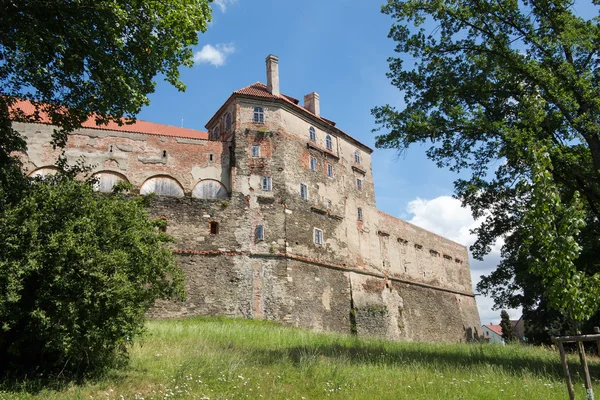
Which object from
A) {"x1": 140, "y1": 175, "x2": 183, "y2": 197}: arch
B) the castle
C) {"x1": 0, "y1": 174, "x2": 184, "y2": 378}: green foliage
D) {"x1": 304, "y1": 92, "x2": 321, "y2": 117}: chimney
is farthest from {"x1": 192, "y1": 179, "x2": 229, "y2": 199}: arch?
{"x1": 0, "y1": 174, "x2": 184, "y2": 378}: green foliage

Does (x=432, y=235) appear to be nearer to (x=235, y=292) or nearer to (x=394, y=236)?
(x=394, y=236)

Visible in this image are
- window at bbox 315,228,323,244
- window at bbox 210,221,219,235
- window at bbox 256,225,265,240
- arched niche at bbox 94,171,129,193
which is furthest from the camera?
window at bbox 315,228,323,244

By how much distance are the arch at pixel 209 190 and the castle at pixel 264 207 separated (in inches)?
2.3

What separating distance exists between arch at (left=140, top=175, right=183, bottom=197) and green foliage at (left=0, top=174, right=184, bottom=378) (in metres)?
15.8

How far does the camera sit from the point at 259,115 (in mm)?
29312

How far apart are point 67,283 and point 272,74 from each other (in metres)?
23.5

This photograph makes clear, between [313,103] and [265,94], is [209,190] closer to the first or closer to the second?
[265,94]

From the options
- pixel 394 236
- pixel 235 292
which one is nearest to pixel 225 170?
pixel 235 292

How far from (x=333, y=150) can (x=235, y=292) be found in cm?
1268

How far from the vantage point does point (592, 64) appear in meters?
15.2

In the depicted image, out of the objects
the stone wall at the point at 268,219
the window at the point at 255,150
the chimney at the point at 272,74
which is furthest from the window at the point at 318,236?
the chimney at the point at 272,74

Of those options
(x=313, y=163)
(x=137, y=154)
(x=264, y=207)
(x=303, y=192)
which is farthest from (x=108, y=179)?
(x=313, y=163)

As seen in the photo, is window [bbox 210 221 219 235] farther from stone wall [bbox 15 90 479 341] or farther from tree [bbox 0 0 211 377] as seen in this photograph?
tree [bbox 0 0 211 377]

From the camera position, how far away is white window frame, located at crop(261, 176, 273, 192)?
2788 centimetres
